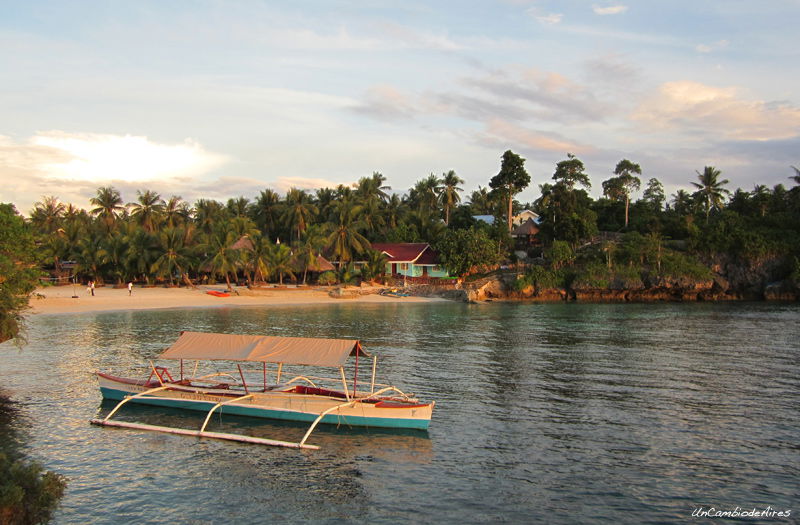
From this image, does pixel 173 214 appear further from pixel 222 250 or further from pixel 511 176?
pixel 511 176

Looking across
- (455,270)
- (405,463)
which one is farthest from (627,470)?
(455,270)

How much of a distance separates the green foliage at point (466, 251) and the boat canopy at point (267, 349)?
2087 inches

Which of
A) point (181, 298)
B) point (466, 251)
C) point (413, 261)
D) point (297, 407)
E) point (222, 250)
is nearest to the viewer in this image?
point (297, 407)

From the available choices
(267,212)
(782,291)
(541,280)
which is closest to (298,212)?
(267,212)

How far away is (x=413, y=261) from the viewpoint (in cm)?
7525

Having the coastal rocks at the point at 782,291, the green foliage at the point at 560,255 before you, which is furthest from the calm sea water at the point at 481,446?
the coastal rocks at the point at 782,291

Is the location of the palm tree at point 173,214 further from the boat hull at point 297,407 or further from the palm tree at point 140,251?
the boat hull at point 297,407

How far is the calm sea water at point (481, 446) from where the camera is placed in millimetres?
12227

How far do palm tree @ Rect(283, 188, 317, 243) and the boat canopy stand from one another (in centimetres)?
6447

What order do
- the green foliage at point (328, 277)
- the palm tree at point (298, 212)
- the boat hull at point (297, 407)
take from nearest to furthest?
the boat hull at point (297, 407) < the green foliage at point (328, 277) < the palm tree at point (298, 212)

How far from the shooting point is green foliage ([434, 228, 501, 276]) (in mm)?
70375

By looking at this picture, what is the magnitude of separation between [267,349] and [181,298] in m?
45.0

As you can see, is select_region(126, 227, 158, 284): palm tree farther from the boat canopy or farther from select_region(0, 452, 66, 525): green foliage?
select_region(0, 452, 66, 525): green foliage

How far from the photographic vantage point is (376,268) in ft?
240
